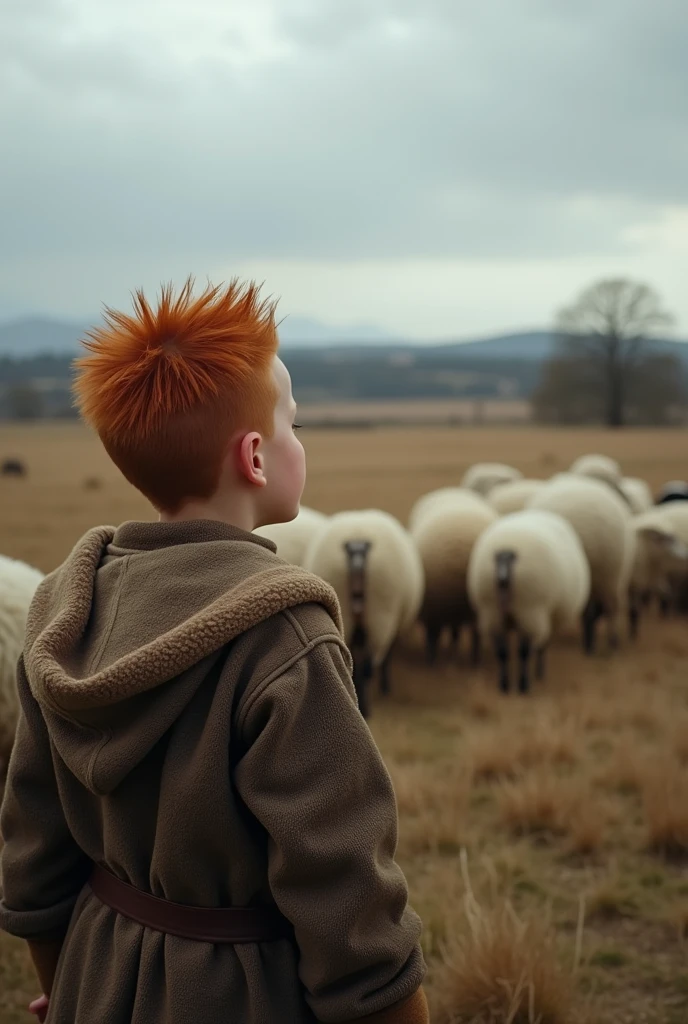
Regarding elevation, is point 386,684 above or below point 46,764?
below

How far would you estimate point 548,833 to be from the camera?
467 cm

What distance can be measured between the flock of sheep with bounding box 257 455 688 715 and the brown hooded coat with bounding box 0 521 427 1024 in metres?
5.17

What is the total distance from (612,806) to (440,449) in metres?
29.0

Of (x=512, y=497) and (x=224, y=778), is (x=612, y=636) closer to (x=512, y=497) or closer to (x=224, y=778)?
(x=512, y=497)

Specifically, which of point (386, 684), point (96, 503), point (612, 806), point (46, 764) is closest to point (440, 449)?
point (96, 503)

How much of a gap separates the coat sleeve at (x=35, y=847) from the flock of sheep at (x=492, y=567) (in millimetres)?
4985

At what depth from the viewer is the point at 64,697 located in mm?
1414

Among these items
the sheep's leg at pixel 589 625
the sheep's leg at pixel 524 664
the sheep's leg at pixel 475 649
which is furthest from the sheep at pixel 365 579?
the sheep's leg at pixel 589 625

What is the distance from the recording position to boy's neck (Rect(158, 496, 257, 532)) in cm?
157

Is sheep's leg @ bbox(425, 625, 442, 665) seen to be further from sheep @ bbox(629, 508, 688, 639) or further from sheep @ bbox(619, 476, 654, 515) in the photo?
sheep @ bbox(619, 476, 654, 515)

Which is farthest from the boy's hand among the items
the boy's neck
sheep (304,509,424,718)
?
sheep (304,509,424,718)

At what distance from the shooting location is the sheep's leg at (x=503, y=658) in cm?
751

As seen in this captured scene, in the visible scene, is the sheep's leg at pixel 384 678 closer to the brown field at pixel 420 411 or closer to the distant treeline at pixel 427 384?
the distant treeline at pixel 427 384

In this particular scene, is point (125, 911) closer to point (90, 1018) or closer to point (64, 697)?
point (90, 1018)
